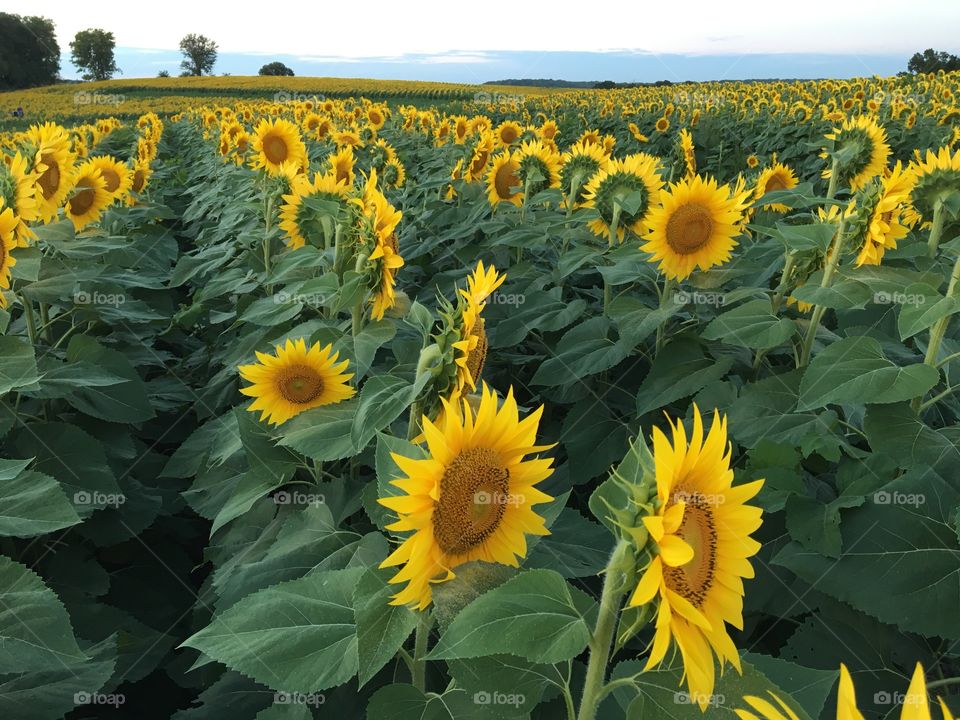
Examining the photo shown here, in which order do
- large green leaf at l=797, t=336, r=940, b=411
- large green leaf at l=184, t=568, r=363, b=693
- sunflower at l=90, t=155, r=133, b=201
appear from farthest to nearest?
sunflower at l=90, t=155, r=133, b=201, large green leaf at l=797, t=336, r=940, b=411, large green leaf at l=184, t=568, r=363, b=693

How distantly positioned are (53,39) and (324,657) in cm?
8513

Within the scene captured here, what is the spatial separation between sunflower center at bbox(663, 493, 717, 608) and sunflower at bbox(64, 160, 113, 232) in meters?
4.47

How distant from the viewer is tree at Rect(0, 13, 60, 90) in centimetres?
6012

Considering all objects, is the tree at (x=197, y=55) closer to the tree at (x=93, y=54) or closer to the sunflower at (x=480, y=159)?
the tree at (x=93, y=54)

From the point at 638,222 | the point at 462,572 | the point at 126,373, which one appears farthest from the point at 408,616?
the point at 638,222

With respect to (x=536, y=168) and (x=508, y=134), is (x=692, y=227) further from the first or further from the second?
(x=508, y=134)

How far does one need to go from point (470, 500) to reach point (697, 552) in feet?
1.24

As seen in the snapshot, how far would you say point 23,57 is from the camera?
6250cm

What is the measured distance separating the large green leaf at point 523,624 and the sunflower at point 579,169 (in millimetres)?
3433

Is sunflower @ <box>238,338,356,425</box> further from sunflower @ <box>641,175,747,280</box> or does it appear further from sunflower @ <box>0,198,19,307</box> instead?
sunflower @ <box>641,175,747,280</box>

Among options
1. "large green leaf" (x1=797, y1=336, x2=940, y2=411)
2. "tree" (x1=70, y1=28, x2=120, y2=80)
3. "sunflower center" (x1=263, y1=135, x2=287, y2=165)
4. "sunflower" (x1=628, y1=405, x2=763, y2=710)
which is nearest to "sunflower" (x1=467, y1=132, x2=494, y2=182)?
"sunflower center" (x1=263, y1=135, x2=287, y2=165)

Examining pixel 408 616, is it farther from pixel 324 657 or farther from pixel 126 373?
pixel 126 373

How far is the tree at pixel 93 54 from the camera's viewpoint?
73.5m

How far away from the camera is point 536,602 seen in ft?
3.63
